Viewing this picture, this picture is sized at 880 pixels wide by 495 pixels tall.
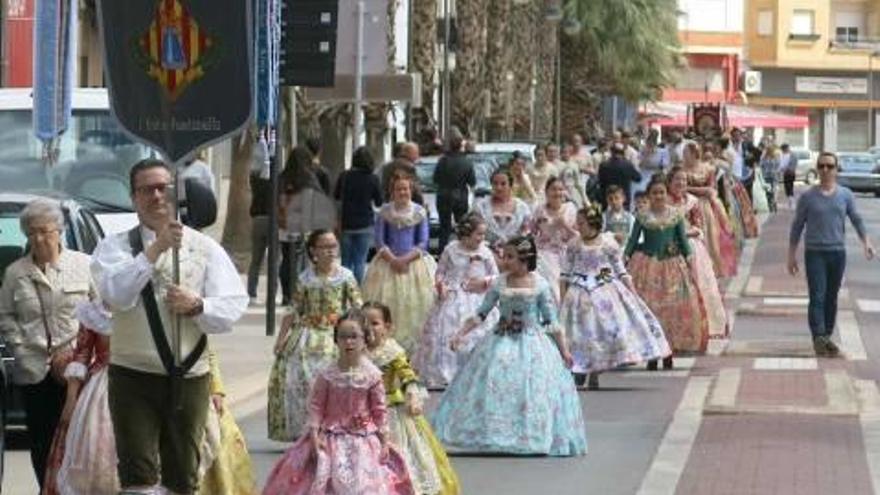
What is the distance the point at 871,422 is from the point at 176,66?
8168 millimetres

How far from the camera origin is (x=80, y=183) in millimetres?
21156

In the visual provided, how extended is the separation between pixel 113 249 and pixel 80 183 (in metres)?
10.6

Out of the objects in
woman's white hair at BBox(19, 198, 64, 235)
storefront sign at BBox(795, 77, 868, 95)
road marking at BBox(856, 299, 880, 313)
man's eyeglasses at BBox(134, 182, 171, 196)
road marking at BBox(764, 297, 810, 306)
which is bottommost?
road marking at BBox(856, 299, 880, 313)

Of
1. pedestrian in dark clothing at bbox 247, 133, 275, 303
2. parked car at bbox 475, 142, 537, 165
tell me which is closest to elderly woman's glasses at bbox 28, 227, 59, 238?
pedestrian in dark clothing at bbox 247, 133, 275, 303

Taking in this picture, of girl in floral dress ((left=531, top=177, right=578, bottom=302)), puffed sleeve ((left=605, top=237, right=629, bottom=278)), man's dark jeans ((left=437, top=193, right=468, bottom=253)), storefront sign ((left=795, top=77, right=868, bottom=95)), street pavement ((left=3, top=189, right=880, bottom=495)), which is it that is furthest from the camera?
storefront sign ((left=795, top=77, right=868, bottom=95))

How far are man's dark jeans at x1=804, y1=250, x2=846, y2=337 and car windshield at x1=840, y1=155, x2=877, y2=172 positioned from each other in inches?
2264

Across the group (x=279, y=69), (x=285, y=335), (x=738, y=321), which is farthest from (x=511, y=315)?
(x=738, y=321)

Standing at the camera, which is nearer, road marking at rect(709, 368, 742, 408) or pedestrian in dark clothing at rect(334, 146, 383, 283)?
road marking at rect(709, 368, 742, 408)

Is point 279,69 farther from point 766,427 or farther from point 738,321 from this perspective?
point 766,427

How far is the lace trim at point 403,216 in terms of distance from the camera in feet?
71.2

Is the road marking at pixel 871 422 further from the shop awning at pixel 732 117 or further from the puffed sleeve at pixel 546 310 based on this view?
the shop awning at pixel 732 117

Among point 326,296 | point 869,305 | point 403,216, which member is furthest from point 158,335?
point 869,305

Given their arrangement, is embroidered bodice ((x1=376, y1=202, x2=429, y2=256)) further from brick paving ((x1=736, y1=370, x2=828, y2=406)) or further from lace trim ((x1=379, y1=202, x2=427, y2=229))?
brick paving ((x1=736, y1=370, x2=828, y2=406))

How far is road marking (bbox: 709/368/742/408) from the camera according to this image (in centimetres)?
1928
